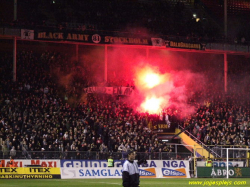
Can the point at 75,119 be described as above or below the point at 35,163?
above

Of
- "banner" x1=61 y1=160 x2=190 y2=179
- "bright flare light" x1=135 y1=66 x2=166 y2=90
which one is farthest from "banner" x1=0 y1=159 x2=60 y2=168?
"bright flare light" x1=135 y1=66 x2=166 y2=90

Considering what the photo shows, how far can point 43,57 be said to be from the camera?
44.2m

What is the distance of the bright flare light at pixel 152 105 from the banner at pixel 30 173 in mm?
15390

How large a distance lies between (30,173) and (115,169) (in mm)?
5160

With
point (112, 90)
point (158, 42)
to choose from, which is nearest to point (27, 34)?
point (112, 90)

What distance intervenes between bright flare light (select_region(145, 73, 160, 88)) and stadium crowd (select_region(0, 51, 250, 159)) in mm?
4400

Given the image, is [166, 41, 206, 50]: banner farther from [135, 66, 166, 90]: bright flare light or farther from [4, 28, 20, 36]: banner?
[4, 28, 20, 36]: banner

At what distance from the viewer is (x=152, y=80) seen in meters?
48.1

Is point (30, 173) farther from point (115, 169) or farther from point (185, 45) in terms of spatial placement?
point (185, 45)

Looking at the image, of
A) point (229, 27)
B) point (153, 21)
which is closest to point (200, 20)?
point (229, 27)

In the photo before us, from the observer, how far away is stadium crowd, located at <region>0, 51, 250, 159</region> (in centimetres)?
3294

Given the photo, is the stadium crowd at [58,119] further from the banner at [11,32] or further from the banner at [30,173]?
the banner at [11,32]

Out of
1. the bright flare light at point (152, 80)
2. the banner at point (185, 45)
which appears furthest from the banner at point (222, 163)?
the banner at point (185, 45)

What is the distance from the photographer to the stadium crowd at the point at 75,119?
32938 mm
